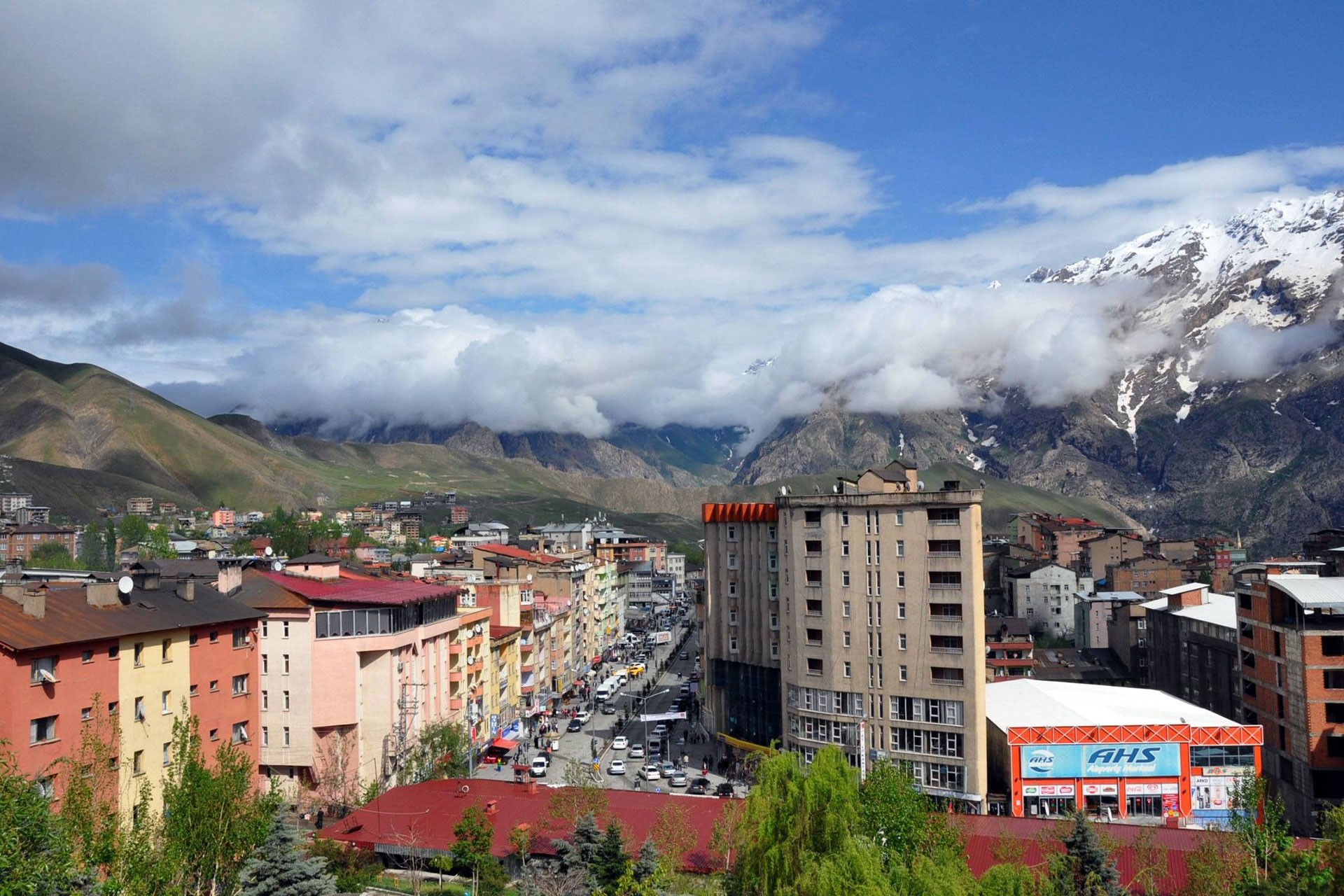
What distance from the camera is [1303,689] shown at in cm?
7200

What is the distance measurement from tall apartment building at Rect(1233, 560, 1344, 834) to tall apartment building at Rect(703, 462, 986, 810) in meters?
21.5

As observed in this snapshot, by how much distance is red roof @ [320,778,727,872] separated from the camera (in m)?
51.7

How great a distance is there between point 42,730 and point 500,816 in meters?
20.8

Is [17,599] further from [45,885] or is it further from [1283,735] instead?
[1283,735]

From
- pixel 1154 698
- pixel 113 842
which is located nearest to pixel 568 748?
pixel 1154 698

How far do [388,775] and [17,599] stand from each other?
2678 centimetres

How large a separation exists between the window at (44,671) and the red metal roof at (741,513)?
45.3 metres

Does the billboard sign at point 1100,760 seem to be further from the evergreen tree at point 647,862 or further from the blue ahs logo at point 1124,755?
the evergreen tree at point 647,862

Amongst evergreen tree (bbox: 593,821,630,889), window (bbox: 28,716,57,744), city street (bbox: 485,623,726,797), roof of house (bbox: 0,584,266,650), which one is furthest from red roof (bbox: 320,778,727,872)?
window (bbox: 28,716,57,744)

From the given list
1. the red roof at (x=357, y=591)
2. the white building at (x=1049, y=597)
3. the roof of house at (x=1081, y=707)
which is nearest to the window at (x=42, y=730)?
the red roof at (x=357, y=591)

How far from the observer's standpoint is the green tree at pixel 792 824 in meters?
39.7

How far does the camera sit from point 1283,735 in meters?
75.2

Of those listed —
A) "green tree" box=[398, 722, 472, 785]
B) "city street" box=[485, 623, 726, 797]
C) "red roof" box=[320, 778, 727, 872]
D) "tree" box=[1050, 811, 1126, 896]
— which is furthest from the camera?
"city street" box=[485, 623, 726, 797]

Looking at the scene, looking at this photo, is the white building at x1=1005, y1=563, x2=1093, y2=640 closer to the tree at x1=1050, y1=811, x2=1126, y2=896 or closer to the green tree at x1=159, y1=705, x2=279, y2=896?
the tree at x1=1050, y1=811, x2=1126, y2=896
